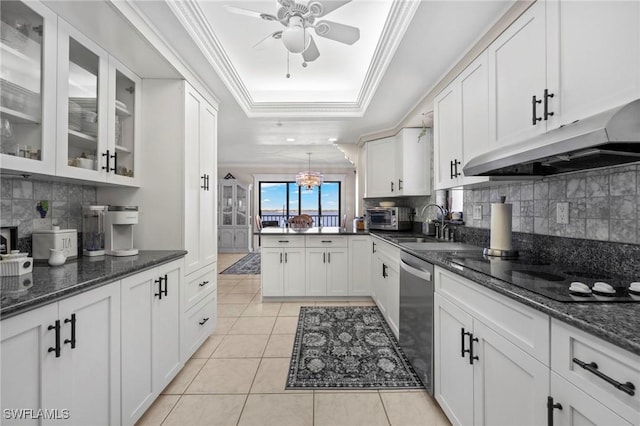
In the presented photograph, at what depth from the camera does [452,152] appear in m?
2.21

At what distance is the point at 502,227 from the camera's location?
1.74 meters

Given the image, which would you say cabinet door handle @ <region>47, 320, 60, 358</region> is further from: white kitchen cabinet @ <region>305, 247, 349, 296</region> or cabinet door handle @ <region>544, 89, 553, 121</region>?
white kitchen cabinet @ <region>305, 247, 349, 296</region>

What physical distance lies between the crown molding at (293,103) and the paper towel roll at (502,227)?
4.27 ft

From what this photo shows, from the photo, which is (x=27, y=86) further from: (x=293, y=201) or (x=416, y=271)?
(x=293, y=201)

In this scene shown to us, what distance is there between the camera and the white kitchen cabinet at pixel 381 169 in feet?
13.0

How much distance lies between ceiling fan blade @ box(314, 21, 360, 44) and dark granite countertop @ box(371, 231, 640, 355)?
68.6 inches

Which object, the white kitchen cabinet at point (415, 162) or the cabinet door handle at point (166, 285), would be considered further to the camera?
the white kitchen cabinet at point (415, 162)

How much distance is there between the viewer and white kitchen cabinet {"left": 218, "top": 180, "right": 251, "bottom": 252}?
25.6ft

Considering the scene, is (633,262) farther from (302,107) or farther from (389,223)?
(302,107)

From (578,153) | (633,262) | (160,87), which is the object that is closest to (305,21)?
(160,87)

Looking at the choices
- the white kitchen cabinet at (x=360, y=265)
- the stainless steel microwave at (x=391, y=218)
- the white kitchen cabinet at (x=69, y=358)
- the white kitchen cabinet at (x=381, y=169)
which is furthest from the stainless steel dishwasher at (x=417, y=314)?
the white kitchen cabinet at (x=381, y=169)

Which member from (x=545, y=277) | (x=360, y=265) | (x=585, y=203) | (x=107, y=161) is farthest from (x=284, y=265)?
(x=585, y=203)

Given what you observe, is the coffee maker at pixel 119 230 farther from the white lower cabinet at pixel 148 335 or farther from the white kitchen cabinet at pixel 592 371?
the white kitchen cabinet at pixel 592 371

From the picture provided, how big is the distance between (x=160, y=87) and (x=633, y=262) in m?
3.03
